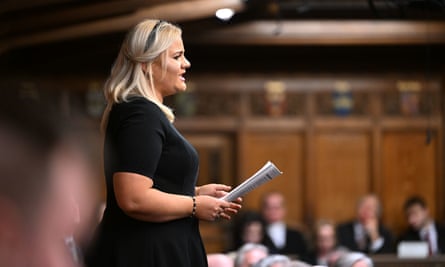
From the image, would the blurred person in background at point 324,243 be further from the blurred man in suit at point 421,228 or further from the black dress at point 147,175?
the black dress at point 147,175

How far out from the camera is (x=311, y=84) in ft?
34.8

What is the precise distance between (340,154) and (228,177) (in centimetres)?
126

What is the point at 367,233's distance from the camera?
9.09 m

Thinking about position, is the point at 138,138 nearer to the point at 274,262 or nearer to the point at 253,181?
the point at 253,181

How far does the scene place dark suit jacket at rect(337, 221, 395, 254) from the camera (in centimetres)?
882

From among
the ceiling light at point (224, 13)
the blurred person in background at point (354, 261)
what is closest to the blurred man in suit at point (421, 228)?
the ceiling light at point (224, 13)

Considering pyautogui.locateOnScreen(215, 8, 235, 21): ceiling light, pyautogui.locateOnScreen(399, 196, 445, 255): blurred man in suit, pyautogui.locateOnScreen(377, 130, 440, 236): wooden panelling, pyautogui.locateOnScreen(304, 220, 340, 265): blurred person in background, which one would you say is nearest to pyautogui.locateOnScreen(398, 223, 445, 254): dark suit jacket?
pyautogui.locateOnScreen(399, 196, 445, 255): blurred man in suit

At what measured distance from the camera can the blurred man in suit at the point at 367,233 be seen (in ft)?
29.2

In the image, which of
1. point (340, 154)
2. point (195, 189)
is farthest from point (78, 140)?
point (340, 154)

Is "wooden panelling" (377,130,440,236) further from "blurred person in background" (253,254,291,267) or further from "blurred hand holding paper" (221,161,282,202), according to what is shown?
"blurred hand holding paper" (221,161,282,202)

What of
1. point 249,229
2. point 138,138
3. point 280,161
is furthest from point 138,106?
point 280,161

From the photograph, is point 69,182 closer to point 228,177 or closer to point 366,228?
point 366,228

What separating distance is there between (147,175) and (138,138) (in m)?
0.10

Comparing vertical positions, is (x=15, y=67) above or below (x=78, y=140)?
above
